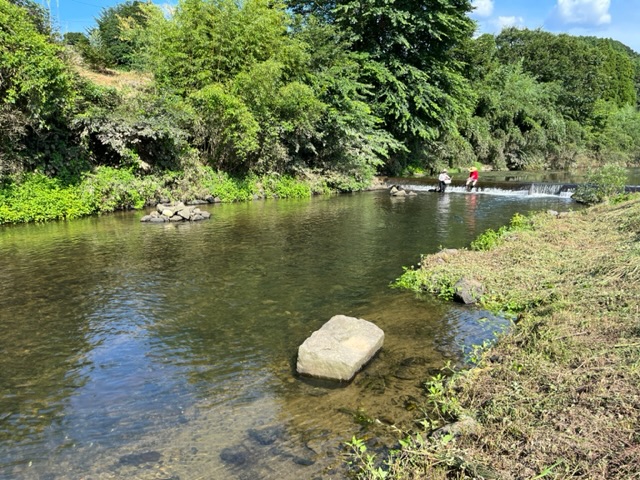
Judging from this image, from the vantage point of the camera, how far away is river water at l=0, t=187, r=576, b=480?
4.59 metres

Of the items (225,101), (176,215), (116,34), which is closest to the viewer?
(176,215)

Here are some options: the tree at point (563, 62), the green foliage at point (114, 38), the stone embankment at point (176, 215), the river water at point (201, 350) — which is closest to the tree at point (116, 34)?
the green foliage at point (114, 38)

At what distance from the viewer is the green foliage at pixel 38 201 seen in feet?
55.8

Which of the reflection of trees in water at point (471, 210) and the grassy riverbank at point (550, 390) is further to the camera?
the reflection of trees in water at point (471, 210)

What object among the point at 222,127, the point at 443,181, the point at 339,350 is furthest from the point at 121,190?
the point at 443,181

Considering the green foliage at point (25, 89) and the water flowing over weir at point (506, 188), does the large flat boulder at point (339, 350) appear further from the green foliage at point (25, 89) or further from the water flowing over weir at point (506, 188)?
the water flowing over weir at point (506, 188)

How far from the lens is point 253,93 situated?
22453 millimetres

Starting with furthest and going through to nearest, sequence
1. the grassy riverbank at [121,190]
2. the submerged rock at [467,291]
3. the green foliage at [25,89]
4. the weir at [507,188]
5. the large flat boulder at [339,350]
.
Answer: the weir at [507,188] < the grassy riverbank at [121,190] < the green foliage at [25,89] < the submerged rock at [467,291] < the large flat boulder at [339,350]

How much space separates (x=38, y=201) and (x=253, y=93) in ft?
34.7

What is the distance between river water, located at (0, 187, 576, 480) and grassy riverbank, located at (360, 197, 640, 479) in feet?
2.05

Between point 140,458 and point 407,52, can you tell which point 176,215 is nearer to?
point 140,458

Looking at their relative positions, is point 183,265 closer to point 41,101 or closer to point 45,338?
point 45,338

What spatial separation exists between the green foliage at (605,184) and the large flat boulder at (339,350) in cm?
1775

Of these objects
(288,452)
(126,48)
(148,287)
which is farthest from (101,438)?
(126,48)
